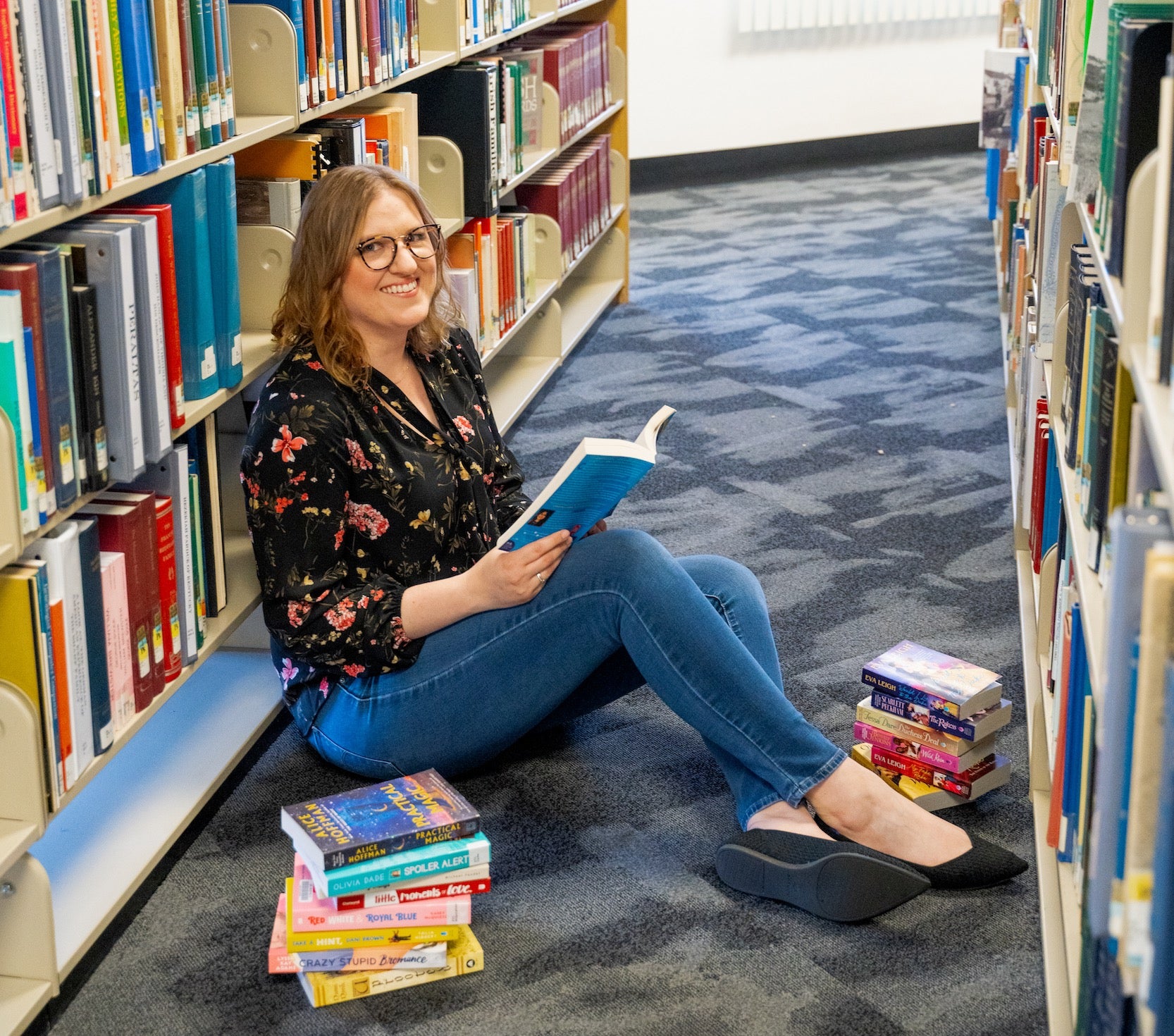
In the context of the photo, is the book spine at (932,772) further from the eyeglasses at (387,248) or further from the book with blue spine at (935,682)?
the eyeglasses at (387,248)

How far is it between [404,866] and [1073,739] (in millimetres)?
768

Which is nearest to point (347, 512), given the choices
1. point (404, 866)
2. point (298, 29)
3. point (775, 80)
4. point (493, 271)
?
point (404, 866)

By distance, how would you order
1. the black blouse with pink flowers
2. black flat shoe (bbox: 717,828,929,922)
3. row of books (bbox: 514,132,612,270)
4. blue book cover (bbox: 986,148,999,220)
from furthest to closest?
1. blue book cover (bbox: 986,148,999,220)
2. row of books (bbox: 514,132,612,270)
3. the black blouse with pink flowers
4. black flat shoe (bbox: 717,828,929,922)

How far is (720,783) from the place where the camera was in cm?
215

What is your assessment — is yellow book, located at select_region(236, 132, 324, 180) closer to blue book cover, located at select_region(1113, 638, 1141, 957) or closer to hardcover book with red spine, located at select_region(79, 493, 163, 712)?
hardcover book with red spine, located at select_region(79, 493, 163, 712)

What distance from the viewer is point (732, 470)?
349 cm

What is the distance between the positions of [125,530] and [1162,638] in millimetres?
1237

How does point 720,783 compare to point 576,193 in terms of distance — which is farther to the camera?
point 576,193

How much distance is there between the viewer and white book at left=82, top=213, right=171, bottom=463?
167 centimetres

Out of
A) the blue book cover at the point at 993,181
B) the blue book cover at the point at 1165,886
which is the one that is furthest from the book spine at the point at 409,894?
the blue book cover at the point at 993,181

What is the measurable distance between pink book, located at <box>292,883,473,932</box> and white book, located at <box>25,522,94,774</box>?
302 mm

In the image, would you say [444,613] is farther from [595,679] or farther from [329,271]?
[329,271]

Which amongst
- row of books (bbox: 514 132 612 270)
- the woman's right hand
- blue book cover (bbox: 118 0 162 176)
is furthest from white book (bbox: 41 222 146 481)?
row of books (bbox: 514 132 612 270)

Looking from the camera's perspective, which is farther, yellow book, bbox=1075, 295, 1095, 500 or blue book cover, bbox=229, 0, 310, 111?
blue book cover, bbox=229, 0, 310, 111
